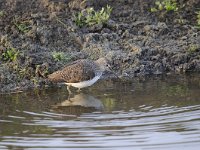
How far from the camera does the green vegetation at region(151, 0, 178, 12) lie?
14031 millimetres

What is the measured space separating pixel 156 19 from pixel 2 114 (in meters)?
4.97

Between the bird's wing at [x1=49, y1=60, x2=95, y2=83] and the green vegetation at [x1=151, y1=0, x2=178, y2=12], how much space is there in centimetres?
299

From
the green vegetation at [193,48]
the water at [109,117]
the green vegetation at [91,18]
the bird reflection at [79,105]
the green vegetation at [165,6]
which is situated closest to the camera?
the water at [109,117]

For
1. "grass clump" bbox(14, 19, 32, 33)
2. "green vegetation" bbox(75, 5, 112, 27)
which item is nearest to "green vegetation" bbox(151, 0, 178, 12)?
"green vegetation" bbox(75, 5, 112, 27)

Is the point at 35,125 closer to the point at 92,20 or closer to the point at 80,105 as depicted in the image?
the point at 80,105

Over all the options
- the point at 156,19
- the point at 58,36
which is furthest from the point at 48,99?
the point at 156,19

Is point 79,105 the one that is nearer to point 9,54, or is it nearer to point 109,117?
point 109,117

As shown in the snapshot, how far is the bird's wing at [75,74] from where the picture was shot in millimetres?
11633

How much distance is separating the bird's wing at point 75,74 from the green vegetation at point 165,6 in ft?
9.82

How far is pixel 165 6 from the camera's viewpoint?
14.1 meters

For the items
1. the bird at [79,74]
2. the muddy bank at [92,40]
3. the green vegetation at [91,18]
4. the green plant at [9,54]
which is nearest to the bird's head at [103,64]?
the bird at [79,74]

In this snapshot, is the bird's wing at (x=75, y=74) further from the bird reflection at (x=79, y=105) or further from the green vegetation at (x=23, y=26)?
the green vegetation at (x=23, y=26)

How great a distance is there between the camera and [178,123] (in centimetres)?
948

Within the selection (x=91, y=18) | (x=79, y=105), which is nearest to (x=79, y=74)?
(x=79, y=105)
